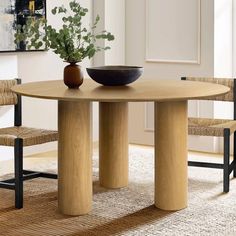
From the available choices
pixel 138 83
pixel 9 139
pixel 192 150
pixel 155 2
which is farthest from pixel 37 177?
pixel 155 2

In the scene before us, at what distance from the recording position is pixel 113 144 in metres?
4.32

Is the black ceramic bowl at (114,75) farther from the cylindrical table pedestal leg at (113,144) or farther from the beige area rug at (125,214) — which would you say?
the beige area rug at (125,214)

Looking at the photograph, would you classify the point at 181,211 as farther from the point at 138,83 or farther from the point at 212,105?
the point at 212,105

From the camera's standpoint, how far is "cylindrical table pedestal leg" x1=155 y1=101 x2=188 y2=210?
148 inches

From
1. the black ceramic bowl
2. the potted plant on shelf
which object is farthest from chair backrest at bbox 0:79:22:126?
the black ceramic bowl

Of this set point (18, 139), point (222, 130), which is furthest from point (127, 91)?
point (222, 130)

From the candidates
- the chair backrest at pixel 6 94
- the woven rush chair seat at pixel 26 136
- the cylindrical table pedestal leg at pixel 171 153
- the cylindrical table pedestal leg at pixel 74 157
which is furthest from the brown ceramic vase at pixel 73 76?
the chair backrest at pixel 6 94

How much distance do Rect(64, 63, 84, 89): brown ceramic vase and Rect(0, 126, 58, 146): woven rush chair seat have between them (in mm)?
386

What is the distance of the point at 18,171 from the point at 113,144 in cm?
75

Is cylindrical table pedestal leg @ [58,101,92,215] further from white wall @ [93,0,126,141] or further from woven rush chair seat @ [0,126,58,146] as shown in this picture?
white wall @ [93,0,126,141]

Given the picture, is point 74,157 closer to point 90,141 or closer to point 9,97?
point 90,141

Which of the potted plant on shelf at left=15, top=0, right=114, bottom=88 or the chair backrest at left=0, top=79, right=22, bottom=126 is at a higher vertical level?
the potted plant on shelf at left=15, top=0, right=114, bottom=88

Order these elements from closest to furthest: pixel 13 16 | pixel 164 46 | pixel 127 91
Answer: pixel 127 91, pixel 13 16, pixel 164 46

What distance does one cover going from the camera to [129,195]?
4180 mm
